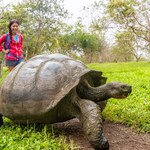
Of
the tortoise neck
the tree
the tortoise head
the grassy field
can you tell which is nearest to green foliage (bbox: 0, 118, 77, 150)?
the grassy field

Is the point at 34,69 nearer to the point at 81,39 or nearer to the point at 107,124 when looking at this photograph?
the point at 107,124

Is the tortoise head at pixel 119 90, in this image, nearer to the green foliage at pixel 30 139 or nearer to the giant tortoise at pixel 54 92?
the giant tortoise at pixel 54 92

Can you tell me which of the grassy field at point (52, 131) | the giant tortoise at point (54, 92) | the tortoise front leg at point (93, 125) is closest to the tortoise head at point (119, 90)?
the giant tortoise at point (54, 92)

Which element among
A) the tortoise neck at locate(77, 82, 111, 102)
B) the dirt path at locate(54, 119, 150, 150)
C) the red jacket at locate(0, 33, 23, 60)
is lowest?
the dirt path at locate(54, 119, 150, 150)

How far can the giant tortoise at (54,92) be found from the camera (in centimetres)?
366

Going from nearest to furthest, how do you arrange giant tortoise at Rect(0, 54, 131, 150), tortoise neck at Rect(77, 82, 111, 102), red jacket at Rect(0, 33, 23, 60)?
1. giant tortoise at Rect(0, 54, 131, 150)
2. tortoise neck at Rect(77, 82, 111, 102)
3. red jacket at Rect(0, 33, 23, 60)

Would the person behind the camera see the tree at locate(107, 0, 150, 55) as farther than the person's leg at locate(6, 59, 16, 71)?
Yes

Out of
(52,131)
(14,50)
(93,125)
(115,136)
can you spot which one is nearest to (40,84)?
(52,131)

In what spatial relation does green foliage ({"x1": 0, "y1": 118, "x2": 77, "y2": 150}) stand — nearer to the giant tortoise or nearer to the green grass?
the green grass

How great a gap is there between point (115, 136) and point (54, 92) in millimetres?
934

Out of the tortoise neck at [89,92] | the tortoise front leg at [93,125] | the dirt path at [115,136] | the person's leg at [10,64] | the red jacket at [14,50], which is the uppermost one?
the red jacket at [14,50]

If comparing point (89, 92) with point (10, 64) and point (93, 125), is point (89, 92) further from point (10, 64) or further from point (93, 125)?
point (10, 64)

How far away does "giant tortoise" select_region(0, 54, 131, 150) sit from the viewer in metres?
3.66

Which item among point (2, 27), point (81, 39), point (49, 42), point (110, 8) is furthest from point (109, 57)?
point (2, 27)
